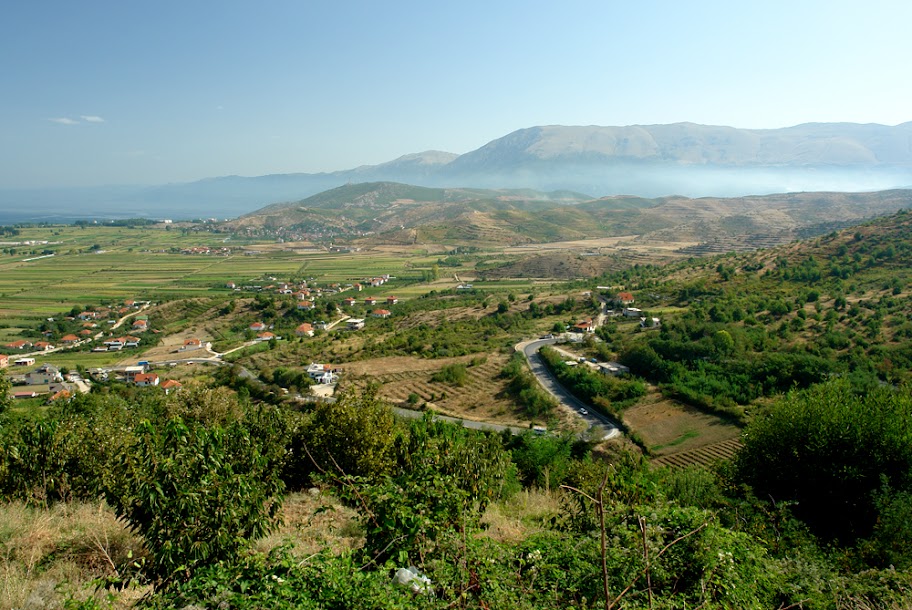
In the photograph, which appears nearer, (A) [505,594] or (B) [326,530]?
(A) [505,594]

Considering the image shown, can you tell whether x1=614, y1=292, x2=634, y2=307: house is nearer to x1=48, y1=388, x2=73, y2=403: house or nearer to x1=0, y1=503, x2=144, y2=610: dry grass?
x1=48, y1=388, x2=73, y2=403: house

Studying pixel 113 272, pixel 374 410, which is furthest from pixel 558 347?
pixel 113 272

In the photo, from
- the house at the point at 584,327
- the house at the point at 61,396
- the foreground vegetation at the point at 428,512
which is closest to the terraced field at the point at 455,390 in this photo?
the foreground vegetation at the point at 428,512

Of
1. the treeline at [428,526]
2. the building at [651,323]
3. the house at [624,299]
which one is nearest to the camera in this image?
the treeline at [428,526]

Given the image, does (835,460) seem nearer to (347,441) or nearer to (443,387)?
(347,441)

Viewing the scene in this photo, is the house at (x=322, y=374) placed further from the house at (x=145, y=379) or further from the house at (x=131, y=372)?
the house at (x=131, y=372)

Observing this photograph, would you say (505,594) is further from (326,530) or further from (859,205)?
(859,205)

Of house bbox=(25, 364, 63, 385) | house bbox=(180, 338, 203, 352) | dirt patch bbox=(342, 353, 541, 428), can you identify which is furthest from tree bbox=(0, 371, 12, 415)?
house bbox=(180, 338, 203, 352)
